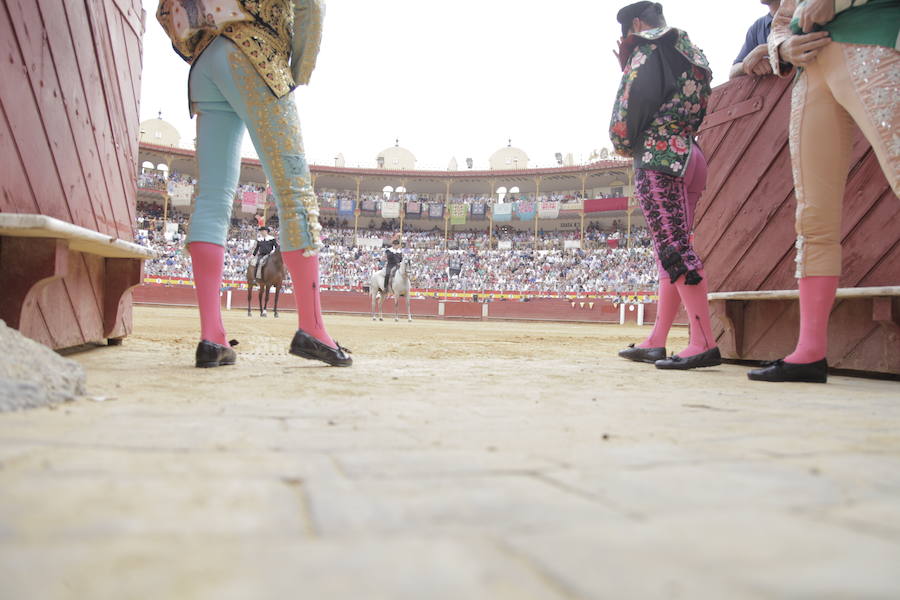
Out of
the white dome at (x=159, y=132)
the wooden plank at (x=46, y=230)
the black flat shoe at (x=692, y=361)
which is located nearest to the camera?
the wooden plank at (x=46, y=230)

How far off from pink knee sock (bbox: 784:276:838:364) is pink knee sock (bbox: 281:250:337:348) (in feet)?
5.51

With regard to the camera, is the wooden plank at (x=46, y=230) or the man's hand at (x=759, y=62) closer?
Answer: the wooden plank at (x=46, y=230)

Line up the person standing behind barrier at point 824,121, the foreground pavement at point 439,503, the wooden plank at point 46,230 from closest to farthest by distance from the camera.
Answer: the foreground pavement at point 439,503, the wooden plank at point 46,230, the person standing behind barrier at point 824,121

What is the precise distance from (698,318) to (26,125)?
2645 millimetres

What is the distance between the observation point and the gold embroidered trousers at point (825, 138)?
6.08 ft

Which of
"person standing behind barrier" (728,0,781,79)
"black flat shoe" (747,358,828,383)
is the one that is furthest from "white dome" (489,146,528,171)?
"black flat shoe" (747,358,828,383)

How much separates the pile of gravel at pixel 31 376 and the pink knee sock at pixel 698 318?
7.44 feet

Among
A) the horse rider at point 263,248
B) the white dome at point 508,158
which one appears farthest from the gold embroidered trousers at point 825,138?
the white dome at point 508,158

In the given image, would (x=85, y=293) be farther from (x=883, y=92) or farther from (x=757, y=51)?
(x=757, y=51)

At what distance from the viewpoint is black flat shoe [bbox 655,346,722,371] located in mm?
2454

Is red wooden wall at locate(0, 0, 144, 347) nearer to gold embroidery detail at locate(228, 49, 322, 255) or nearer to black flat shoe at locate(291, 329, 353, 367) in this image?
gold embroidery detail at locate(228, 49, 322, 255)

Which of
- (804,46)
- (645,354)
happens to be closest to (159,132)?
(645,354)

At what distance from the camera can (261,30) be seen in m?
2.04

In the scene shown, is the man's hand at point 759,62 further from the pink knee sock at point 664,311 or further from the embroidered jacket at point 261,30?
the embroidered jacket at point 261,30
